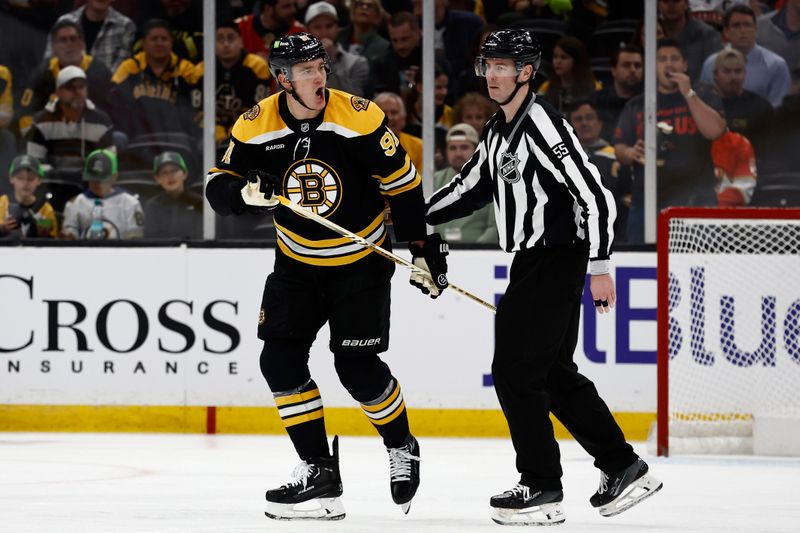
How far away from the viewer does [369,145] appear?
3.92 m

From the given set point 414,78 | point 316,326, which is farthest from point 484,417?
point 316,326

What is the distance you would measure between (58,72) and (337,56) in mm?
1287

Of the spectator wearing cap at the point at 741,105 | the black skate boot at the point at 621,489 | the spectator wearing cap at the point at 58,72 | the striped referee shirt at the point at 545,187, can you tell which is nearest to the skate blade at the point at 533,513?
the black skate boot at the point at 621,489

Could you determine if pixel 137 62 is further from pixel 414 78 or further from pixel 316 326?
pixel 316 326

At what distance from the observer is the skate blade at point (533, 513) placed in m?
3.77

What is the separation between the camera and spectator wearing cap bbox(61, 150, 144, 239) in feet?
22.1

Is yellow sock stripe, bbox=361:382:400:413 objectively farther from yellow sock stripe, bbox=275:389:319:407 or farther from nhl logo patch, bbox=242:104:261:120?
nhl logo patch, bbox=242:104:261:120

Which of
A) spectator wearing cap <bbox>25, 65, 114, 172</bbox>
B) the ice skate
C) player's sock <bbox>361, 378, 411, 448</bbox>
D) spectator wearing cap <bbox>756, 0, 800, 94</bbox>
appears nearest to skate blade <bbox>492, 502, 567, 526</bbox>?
the ice skate

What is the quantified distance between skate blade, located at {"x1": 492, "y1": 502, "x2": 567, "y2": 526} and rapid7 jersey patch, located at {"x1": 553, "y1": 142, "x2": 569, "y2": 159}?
88 centimetres

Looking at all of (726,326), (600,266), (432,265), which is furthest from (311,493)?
(726,326)

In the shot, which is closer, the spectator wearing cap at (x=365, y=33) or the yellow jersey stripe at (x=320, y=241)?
the yellow jersey stripe at (x=320, y=241)

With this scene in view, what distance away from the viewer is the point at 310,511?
3902mm

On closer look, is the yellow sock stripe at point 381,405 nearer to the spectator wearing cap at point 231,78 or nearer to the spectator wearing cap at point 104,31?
the spectator wearing cap at point 231,78

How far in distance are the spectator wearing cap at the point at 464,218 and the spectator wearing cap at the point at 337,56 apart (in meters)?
0.48
